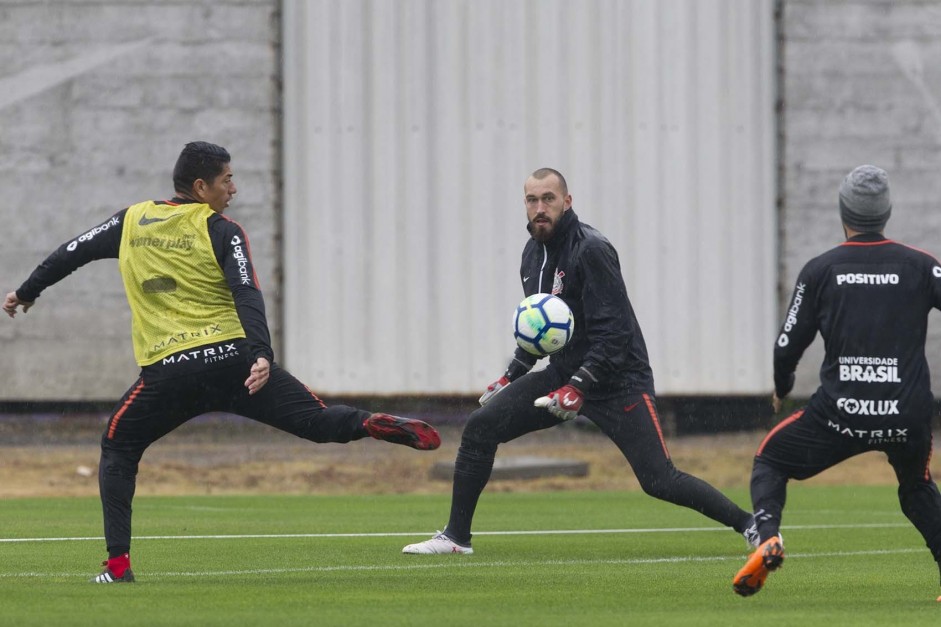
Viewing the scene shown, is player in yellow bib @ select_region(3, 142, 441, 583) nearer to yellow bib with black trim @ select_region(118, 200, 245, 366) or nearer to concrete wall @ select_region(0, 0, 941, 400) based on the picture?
yellow bib with black trim @ select_region(118, 200, 245, 366)

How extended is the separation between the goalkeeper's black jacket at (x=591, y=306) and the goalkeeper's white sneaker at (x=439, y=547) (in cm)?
122

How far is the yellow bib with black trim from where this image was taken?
8172 millimetres

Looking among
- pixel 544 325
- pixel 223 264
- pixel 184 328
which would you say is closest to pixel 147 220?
pixel 223 264

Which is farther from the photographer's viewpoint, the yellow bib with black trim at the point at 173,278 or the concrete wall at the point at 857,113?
the concrete wall at the point at 857,113

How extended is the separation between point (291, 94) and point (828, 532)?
417 inches

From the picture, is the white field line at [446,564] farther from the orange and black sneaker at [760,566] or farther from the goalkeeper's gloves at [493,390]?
the orange and black sneaker at [760,566]

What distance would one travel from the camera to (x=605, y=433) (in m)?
9.34

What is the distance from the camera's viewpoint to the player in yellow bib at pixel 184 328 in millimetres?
8133

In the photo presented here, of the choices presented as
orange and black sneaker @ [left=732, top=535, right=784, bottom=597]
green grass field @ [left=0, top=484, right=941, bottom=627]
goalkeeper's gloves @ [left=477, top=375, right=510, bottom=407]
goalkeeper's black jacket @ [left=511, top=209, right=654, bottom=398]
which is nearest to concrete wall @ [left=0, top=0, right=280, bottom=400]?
green grass field @ [left=0, top=484, right=941, bottom=627]

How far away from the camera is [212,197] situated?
8.31 metres

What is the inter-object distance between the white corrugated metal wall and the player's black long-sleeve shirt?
12.2 metres

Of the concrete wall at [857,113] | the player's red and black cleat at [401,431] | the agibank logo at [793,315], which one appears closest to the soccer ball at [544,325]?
the player's red and black cleat at [401,431]

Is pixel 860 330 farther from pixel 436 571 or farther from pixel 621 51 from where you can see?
pixel 621 51

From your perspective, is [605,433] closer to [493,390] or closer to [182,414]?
[493,390]
